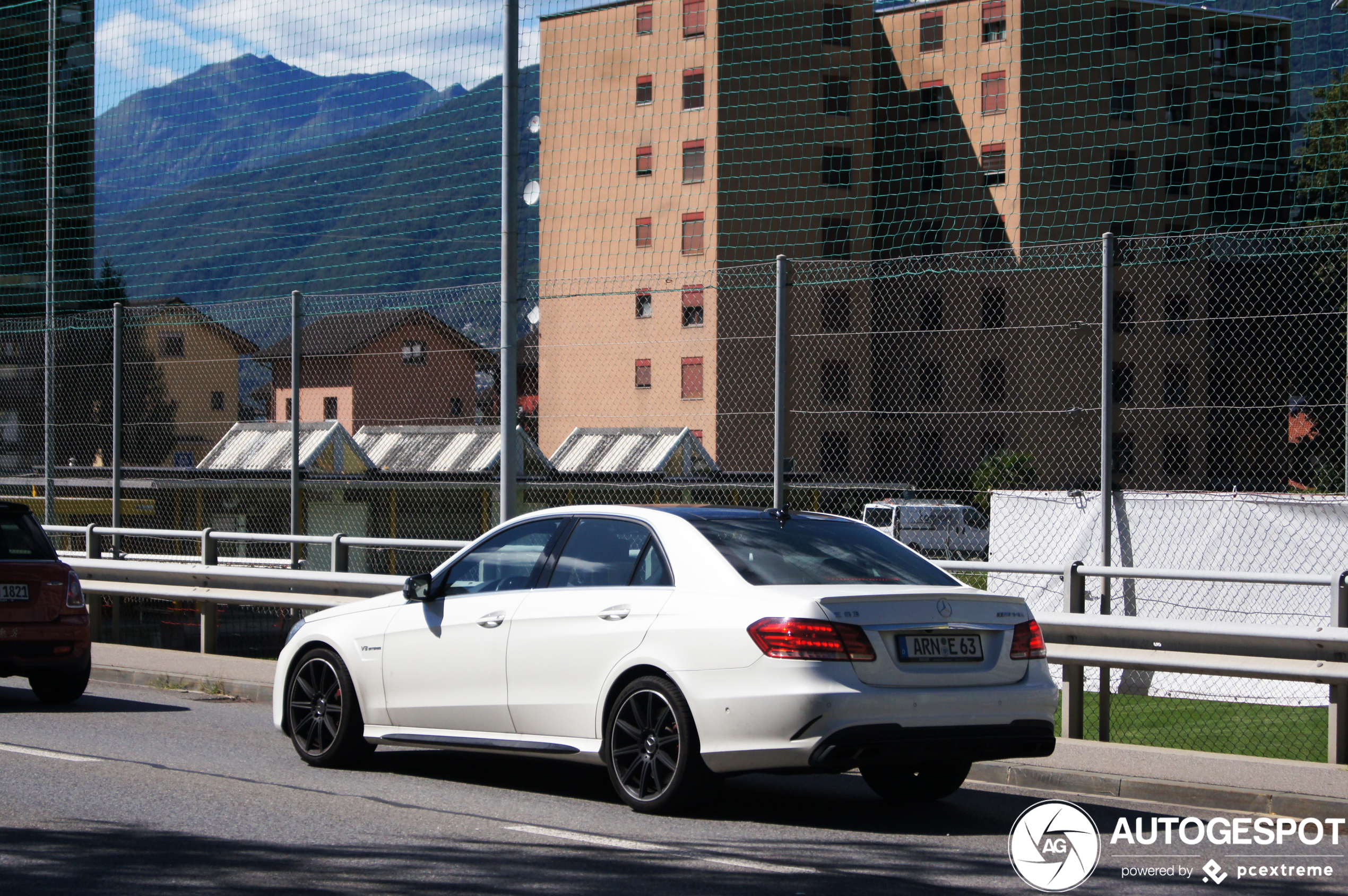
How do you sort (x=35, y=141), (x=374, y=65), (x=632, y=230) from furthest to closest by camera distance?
1. (x=632, y=230)
2. (x=35, y=141)
3. (x=374, y=65)

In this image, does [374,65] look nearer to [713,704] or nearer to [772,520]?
[772,520]

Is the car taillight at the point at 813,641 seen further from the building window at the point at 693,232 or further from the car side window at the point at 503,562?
the building window at the point at 693,232

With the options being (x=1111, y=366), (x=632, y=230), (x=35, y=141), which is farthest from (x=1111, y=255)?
(x=632, y=230)

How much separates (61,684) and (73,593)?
70 cm

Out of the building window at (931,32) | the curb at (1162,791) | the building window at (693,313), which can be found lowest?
the curb at (1162,791)

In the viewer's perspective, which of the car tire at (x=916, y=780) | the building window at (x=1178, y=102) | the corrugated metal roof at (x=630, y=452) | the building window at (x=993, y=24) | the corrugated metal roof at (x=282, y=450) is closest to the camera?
the car tire at (x=916, y=780)

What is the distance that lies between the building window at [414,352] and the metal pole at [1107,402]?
675 cm

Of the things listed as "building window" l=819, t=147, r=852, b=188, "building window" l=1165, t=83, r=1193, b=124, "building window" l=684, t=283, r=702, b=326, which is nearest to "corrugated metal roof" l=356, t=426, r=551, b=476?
"building window" l=684, t=283, r=702, b=326

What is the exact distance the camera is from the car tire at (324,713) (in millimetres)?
8656

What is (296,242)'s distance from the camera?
67.8 feet

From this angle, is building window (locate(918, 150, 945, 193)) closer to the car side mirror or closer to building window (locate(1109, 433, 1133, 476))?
building window (locate(1109, 433, 1133, 476))

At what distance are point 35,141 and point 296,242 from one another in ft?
24.9

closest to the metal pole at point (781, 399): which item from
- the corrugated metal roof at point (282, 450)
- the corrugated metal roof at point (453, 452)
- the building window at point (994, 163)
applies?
the corrugated metal roof at point (453, 452)

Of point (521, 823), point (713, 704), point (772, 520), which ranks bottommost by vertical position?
point (521, 823)
